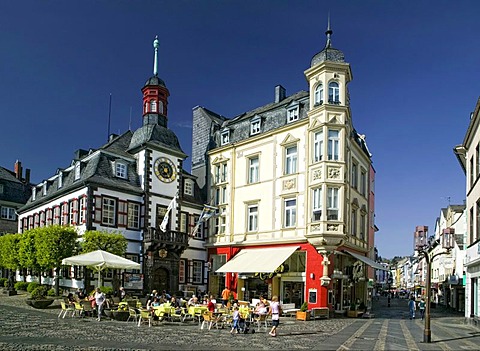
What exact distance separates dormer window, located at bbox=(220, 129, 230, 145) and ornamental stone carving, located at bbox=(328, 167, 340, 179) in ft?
39.2

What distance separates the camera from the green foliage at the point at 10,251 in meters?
37.7

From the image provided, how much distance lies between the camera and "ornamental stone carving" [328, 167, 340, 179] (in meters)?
31.9

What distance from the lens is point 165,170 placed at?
3878 centimetres

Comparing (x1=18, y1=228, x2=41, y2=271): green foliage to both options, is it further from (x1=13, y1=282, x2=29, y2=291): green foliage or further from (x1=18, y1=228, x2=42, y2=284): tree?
(x1=13, y1=282, x2=29, y2=291): green foliage

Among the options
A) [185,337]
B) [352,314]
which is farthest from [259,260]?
[185,337]

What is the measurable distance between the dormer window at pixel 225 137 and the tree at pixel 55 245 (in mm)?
15009

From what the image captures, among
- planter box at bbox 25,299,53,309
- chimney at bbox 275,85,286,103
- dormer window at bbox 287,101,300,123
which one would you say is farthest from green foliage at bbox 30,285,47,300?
chimney at bbox 275,85,286,103

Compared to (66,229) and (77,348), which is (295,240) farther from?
(77,348)

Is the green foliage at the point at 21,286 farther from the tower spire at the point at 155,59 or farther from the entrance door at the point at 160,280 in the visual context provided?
the tower spire at the point at 155,59

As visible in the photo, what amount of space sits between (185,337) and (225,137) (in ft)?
81.2

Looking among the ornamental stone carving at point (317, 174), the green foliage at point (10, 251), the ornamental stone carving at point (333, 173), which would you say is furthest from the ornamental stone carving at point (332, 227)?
the green foliage at point (10, 251)

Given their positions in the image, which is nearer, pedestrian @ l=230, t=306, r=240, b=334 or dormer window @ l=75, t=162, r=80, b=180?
pedestrian @ l=230, t=306, r=240, b=334

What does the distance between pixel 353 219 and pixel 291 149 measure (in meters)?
7.33

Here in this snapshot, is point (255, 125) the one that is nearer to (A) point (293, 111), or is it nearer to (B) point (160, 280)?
(A) point (293, 111)
